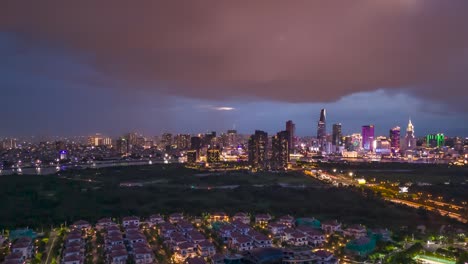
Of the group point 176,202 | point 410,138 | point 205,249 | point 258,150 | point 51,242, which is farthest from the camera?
point 410,138

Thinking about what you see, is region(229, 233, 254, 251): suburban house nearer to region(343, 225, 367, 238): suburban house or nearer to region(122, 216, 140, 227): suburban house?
region(343, 225, 367, 238): suburban house

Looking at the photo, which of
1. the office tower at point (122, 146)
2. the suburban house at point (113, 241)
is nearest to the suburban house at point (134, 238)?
the suburban house at point (113, 241)

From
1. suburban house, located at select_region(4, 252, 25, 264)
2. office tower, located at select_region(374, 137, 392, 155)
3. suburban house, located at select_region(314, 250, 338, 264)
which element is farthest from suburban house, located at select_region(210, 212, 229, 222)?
office tower, located at select_region(374, 137, 392, 155)

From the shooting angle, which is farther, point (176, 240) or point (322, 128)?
point (322, 128)

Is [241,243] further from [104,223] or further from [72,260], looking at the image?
[104,223]

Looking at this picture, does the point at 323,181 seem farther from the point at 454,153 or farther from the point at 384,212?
the point at 454,153

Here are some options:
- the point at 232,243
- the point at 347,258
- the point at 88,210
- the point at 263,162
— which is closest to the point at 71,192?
the point at 88,210

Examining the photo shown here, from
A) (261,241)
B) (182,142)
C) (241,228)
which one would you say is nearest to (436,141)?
(182,142)
